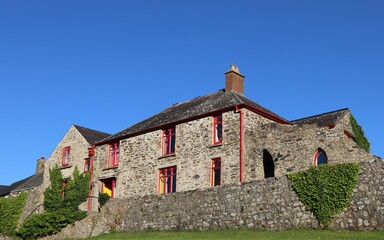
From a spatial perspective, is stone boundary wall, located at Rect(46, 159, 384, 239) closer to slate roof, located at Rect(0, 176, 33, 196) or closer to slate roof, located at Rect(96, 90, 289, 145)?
slate roof, located at Rect(96, 90, 289, 145)

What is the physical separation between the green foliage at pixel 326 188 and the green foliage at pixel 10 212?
2026 centimetres

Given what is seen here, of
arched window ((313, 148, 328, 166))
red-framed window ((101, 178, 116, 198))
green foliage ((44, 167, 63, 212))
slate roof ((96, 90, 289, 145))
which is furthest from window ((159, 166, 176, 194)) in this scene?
arched window ((313, 148, 328, 166))

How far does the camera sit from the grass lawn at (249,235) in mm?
19234

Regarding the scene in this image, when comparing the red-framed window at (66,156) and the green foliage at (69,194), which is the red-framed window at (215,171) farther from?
the red-framed window at (66,156)

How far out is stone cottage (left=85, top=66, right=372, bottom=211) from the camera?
27859 millimetres

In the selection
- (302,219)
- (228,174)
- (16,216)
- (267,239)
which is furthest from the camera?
(16,216)

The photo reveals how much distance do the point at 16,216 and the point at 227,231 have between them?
18235 mm

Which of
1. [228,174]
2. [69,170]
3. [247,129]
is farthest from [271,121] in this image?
[69,170]

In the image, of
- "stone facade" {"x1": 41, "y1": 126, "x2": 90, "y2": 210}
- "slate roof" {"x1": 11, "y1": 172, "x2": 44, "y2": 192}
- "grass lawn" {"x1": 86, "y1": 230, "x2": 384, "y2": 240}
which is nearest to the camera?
"grass lawn" {"x1": 86, "y1": 230, "x2": 384, "y2": 240}

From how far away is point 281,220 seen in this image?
887 inches

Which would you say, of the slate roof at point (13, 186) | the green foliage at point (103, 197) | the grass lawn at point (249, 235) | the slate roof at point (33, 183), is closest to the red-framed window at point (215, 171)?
the grass lawn at point (249, 235)

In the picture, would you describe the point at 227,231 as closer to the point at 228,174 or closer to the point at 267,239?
the point at 267,239

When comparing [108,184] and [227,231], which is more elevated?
[108,184]

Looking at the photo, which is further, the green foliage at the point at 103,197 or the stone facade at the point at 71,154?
the stone facade at the point at 71,154
